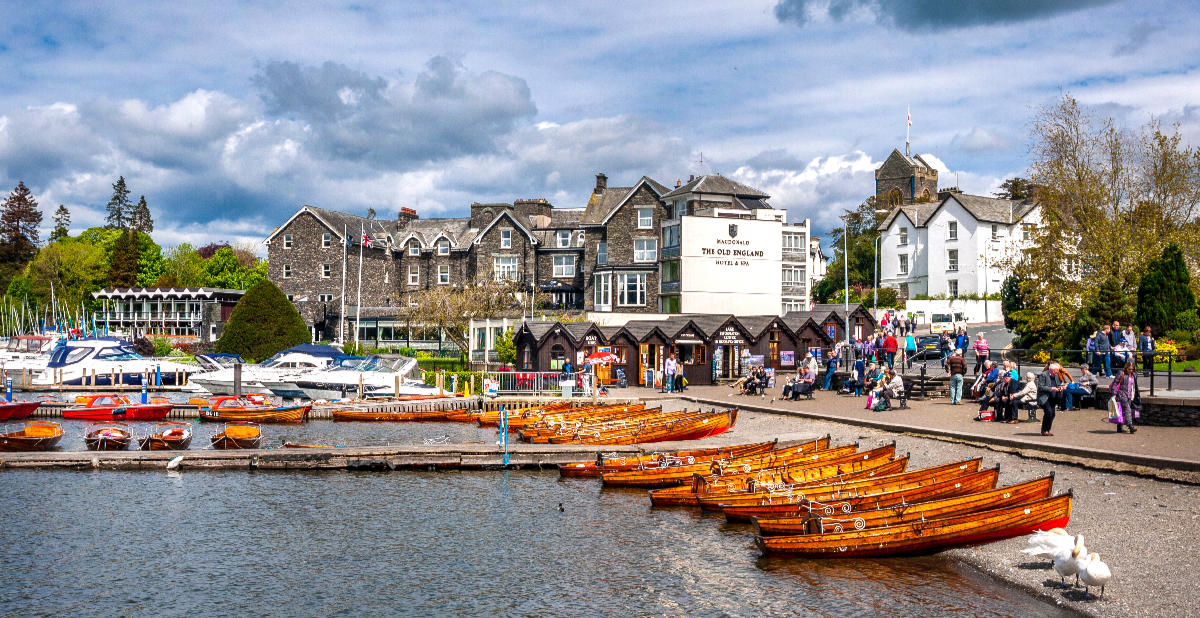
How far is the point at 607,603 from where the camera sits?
1625 cm

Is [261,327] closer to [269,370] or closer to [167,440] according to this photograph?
[269,370]

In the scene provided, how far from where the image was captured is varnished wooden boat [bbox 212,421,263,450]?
1275 inches

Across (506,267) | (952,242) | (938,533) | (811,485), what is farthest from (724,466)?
(952,242)

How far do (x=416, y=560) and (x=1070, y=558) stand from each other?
1203 centimetres

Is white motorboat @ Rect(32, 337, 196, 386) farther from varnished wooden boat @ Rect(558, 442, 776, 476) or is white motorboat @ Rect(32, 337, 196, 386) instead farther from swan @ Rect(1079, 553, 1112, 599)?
swan @ Rect(1079, 553, 1112, 599)

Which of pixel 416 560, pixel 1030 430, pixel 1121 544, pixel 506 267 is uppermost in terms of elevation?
pixel 506 267

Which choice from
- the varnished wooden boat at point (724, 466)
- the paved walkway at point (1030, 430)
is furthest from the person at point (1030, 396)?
the varnished wooden boat at point (724, 466)

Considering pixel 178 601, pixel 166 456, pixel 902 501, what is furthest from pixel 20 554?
Result: pixel 902 501

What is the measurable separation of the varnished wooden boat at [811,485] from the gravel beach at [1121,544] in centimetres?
184

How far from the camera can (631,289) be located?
7338 cm

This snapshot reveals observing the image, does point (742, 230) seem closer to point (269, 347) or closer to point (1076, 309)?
point (1076, 309)

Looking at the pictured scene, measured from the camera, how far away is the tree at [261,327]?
61.2m

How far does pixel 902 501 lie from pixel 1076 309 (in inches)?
1197

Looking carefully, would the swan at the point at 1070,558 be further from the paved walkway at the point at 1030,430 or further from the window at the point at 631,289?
the window at the point at 631,289
